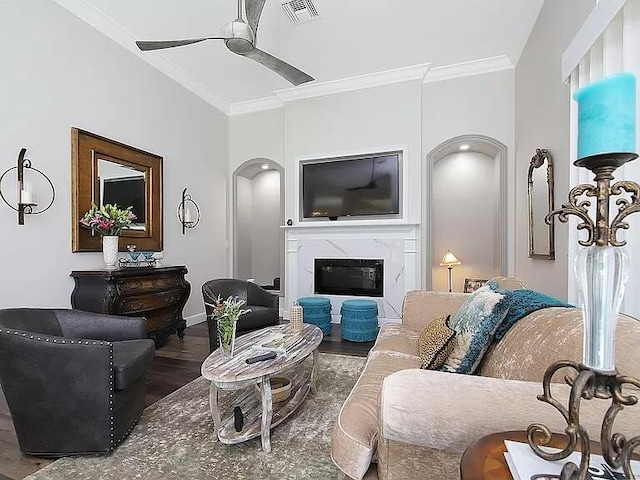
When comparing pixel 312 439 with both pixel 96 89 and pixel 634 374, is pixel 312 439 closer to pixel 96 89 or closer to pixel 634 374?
pixel 634 374

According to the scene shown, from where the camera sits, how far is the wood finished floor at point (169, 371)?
70.4 inches

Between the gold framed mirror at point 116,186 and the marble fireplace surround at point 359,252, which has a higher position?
the gold framed mirror at point 116,186

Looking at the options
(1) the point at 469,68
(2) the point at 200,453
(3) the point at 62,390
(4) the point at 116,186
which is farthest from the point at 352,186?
(3) the point at 62,390

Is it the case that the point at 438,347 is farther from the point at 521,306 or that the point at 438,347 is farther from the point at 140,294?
the point at 140,294

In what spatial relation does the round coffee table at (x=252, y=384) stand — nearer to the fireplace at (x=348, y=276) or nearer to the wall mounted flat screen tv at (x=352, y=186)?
the fireplace at (x=348, y=276)

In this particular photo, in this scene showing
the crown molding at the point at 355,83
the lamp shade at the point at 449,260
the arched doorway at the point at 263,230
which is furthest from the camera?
the arched doorway at the point at 263,230

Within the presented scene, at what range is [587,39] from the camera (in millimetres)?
2094

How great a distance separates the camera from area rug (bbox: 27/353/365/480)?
5.59ft

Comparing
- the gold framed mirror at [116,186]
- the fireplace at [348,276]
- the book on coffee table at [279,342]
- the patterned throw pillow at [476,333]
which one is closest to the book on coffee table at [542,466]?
the patterned throw pillow at [476,333]

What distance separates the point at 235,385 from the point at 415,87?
14.7 feet

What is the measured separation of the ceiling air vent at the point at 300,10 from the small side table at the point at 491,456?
3.79 meters

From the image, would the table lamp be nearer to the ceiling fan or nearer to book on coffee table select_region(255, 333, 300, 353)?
book on coffee table select_region(255, 333, 300, 353)

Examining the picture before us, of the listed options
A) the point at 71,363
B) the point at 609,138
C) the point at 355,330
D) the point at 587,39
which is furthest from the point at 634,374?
the point at 355,330

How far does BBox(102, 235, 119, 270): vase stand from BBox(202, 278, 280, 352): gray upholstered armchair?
37.1 inches
